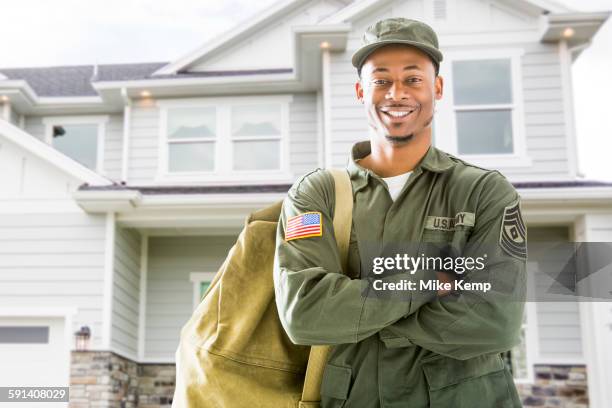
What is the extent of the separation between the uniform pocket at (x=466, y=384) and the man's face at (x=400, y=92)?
1.85 feet

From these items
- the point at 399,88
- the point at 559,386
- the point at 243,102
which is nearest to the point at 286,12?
the point at 243,102

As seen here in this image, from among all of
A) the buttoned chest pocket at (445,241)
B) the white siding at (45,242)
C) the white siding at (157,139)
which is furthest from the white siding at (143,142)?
the buttoned chest pocket at (445,241)

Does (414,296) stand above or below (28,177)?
below

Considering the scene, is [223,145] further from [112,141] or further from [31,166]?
[31,166]

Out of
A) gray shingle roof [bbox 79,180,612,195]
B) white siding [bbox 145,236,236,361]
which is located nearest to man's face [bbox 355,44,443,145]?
gray shingle roof [bbox 79,180,612,195]

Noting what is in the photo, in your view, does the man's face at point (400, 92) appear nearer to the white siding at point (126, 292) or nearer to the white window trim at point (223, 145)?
the white siding at point (126, 292)

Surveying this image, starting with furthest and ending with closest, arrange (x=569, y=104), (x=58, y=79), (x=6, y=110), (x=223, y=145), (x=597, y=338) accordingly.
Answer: (x=58, y=79) → (x=6, y=110) → (x=223, y=145) → (x=569, y=104) → (x=597, y=338)

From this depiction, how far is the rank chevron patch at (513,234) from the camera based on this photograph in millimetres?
1521

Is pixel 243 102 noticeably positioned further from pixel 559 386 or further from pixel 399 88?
pixel 399 88

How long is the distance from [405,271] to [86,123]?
35.5 feet

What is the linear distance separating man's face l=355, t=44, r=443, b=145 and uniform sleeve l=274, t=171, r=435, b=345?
28 cm

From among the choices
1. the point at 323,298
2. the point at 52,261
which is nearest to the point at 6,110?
the point at 52,261

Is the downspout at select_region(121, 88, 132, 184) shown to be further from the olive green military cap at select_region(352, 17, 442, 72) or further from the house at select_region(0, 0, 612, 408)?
the olive green military cap at select_region(352, 17, 442, 72)

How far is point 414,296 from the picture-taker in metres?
1.49
